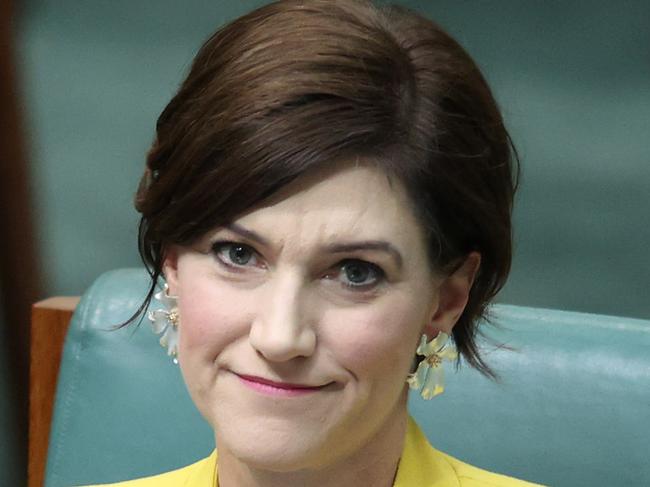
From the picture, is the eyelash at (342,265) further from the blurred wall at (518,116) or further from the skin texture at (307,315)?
the blurred wall at (518,116)

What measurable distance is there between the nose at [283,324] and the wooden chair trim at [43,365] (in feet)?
2.67

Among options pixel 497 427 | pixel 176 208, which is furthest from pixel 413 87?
pixel 497 427

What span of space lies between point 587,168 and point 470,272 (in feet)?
2.80

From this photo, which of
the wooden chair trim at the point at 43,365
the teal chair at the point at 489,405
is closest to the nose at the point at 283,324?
the teal chair at the point at 489,405

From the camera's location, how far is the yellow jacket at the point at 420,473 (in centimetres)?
133

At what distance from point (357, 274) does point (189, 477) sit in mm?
404

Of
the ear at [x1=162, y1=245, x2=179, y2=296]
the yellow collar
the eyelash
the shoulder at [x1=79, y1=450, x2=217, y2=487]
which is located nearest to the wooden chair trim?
the shoulder at [x1=79, y1=450, x2=217, y2=487]

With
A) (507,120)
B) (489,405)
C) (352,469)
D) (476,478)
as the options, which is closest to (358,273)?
(352,469)

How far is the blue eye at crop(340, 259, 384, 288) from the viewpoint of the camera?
1.15 metres

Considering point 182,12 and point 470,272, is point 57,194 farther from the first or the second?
point 470,272

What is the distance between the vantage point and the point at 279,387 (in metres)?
1.15

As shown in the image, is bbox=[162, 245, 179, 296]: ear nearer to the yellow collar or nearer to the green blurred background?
the yellow collar

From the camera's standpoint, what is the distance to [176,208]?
1.19m

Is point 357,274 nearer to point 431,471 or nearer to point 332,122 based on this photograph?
point 332,122
